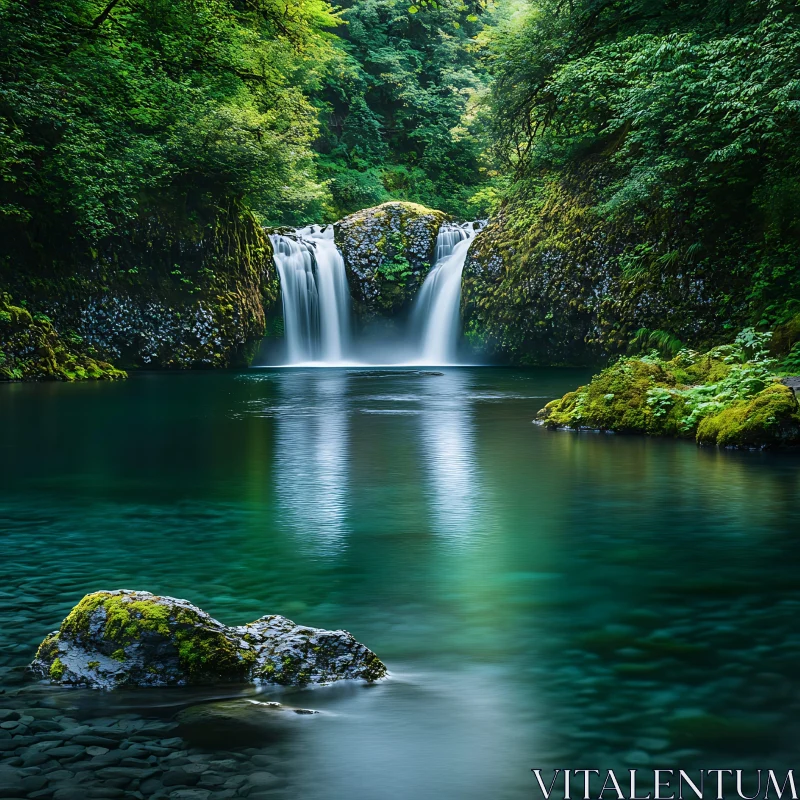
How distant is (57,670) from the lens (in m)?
3.55

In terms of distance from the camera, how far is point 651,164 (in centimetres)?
2006

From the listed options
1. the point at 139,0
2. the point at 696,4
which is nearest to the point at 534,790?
the point at 696,4

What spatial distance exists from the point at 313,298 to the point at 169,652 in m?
29.9

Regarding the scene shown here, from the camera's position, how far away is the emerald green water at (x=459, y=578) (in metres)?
3.11

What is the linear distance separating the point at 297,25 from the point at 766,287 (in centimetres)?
1924

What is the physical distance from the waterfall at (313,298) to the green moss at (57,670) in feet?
95.9

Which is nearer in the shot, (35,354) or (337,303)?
(35,354)

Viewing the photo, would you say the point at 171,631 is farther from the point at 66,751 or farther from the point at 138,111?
the point at 138,111

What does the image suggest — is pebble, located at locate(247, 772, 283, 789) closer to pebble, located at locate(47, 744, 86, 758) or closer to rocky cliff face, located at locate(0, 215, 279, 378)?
pebble, located at locate(47, 744, 86, 758)

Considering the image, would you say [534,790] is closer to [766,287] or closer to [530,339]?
[766,287]

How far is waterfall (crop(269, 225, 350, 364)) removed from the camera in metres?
32.8

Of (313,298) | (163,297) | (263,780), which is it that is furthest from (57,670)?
(313,298)

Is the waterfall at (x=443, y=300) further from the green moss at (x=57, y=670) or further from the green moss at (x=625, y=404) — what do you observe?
the green moss at (x=57, y=670)

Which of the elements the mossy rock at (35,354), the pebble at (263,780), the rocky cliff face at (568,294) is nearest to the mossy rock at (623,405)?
the rocky cliff face at (568,294)
